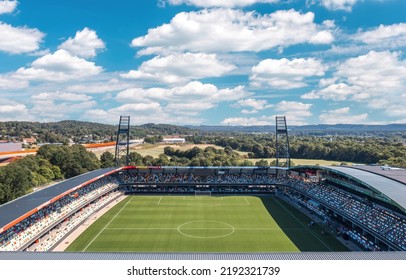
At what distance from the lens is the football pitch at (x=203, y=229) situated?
3831cm

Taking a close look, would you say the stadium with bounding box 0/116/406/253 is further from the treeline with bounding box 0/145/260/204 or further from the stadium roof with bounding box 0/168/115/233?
the treeline with bounding box 0/145/260/204

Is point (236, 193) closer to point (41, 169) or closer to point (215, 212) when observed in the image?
point (215, 212)

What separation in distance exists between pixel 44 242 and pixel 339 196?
128 ft

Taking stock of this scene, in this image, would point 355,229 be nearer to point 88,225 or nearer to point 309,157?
point 88,225

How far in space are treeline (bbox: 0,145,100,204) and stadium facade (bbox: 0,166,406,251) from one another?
1036 centimetres

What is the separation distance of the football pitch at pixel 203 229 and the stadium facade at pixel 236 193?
124 inches

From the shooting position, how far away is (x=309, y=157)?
128 metres

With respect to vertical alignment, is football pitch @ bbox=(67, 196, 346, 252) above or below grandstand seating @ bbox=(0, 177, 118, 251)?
below

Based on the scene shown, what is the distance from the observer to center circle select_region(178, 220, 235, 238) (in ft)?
141

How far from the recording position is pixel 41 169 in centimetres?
7362

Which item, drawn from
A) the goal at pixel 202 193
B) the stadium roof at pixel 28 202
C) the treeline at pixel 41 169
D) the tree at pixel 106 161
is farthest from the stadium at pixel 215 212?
the tree at pixel 106 161

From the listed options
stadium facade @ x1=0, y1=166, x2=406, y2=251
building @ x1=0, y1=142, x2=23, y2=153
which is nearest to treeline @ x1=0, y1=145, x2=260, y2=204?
stadium facade @ x1=0, y1=166, x2=406, y2=251
